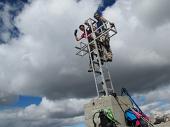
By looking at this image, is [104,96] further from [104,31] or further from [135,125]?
[104,31]

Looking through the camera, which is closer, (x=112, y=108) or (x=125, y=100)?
(x=112, y=108)

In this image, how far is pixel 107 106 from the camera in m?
16.8

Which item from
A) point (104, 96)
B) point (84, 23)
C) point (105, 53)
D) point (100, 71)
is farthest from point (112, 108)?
point (84, 23)

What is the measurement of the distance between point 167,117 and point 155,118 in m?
0.81

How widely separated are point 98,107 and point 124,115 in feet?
5.56

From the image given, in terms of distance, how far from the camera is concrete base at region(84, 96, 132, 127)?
16734mm

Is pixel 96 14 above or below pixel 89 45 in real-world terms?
above

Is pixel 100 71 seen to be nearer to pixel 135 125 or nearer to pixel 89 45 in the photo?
pixel 89 45

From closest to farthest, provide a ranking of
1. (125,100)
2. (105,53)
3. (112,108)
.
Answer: (112,108), (125,100), (105,53)

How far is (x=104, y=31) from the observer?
19.2m

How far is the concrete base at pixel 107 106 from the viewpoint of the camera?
16.7 meters

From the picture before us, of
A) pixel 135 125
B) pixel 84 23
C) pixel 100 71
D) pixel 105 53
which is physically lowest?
pixel 135 125

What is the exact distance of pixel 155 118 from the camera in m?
19.2

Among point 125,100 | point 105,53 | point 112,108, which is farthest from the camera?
point 105,53
